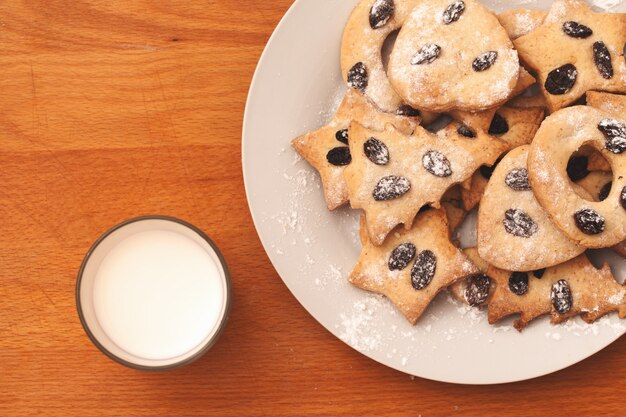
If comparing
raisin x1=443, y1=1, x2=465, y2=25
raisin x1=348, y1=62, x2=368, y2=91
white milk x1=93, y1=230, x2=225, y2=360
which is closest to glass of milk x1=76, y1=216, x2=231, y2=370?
white milk x1=93, y1=230, x2=225, y2=360

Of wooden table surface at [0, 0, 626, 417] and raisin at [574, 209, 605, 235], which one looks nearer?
raisin at [574, 209, 605, 235]

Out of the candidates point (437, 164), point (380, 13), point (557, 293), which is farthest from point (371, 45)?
point (557, 293)

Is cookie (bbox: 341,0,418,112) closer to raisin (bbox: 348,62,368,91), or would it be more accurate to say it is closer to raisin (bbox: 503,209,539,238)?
raisin (bbox: 348,62,368,91)

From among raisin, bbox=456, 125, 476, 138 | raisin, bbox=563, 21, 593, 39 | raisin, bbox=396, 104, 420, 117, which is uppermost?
raisin, bbox=563, 21, 593, 39

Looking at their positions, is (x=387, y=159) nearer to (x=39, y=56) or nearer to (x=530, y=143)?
(x=530, y=143)

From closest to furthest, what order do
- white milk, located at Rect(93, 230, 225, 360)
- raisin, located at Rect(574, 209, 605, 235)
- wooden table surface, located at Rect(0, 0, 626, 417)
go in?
raisin, located at Rect(574, 209, 605, 235), white milk, located at Rect(93, 230, 225, 360), wooden table surface, located at Rect(0, 0, 626, 417)

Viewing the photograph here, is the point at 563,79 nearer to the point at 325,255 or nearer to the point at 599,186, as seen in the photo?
A: the point at 599,186
